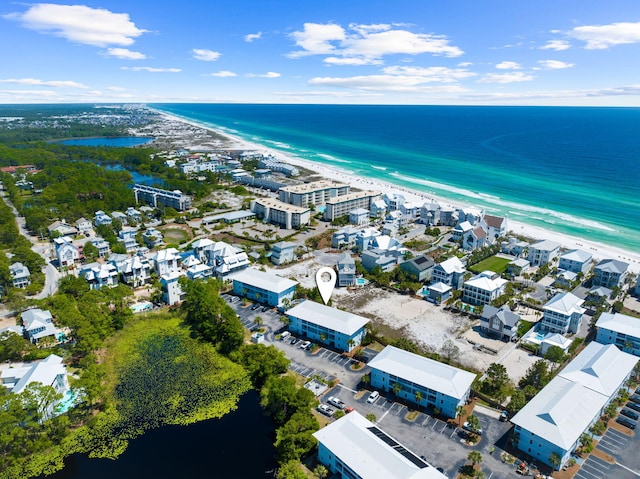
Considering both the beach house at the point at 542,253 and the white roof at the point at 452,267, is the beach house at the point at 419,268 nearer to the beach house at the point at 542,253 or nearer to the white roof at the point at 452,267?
the white roof at the point at 452,267

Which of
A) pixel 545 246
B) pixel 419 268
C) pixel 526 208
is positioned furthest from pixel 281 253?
pixel 526 208

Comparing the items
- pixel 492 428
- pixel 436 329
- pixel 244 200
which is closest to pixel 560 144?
pixel 244 200

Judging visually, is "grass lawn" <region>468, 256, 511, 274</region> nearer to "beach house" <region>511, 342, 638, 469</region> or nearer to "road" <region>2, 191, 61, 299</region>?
"beach house" <region>511, 342, 638, 469</region>

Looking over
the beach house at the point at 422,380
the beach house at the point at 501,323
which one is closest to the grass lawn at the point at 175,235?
the beach house at the point at 422,380

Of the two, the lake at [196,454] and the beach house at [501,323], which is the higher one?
the beach house at [501,323]

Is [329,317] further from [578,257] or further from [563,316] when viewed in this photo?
[578,257]

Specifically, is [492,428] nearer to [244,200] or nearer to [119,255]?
[119,255]

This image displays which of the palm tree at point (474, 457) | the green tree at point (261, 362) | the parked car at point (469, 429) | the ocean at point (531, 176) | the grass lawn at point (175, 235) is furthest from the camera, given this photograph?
the ocean at point (531, 176)
